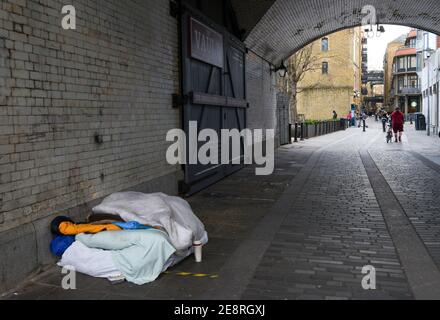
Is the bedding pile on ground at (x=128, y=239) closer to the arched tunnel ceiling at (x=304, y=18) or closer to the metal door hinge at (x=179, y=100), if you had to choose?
the metal door hinge at (x=179, y=100)

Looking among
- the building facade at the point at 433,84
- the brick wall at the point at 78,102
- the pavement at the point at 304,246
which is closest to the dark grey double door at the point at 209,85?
the pavement at the point at 304,246

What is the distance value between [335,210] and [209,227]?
7.63 feet

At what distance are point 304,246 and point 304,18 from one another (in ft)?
42.7

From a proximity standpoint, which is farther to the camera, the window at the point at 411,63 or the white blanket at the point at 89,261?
the window at the point at 411,63

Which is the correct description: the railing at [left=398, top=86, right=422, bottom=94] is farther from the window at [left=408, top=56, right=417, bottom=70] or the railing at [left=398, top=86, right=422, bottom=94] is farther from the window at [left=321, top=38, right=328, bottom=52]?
the window at [left=321, top=38, right=328, bottom=52]

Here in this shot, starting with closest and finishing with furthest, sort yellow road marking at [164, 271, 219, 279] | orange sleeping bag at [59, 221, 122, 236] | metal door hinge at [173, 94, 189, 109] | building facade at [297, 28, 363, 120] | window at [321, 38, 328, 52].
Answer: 1. yellow road marking at [164, 271, 219, 279]
2. orange sleeping bag at [59, 221, 122, 236]
3. metal door hinge at [173, 94, 189, 109]
4. building facade at [297, 28, 363, 120]
5. window at [321, 38, 328, 52]

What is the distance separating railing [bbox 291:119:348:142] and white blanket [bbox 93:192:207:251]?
20.3 metres

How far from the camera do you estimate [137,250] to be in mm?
4543

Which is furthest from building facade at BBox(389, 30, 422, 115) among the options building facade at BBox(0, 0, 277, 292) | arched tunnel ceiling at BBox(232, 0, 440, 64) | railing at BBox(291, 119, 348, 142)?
building facade at BBox(0, 0, 277, 292)

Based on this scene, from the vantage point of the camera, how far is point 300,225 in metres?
6.71

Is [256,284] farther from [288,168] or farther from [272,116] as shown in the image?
[272,116]

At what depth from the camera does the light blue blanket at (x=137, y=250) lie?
449 centimetres

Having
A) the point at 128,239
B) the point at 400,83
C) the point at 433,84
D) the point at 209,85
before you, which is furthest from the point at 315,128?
the point at 400,83

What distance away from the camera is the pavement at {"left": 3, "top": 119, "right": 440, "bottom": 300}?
4266 mm
